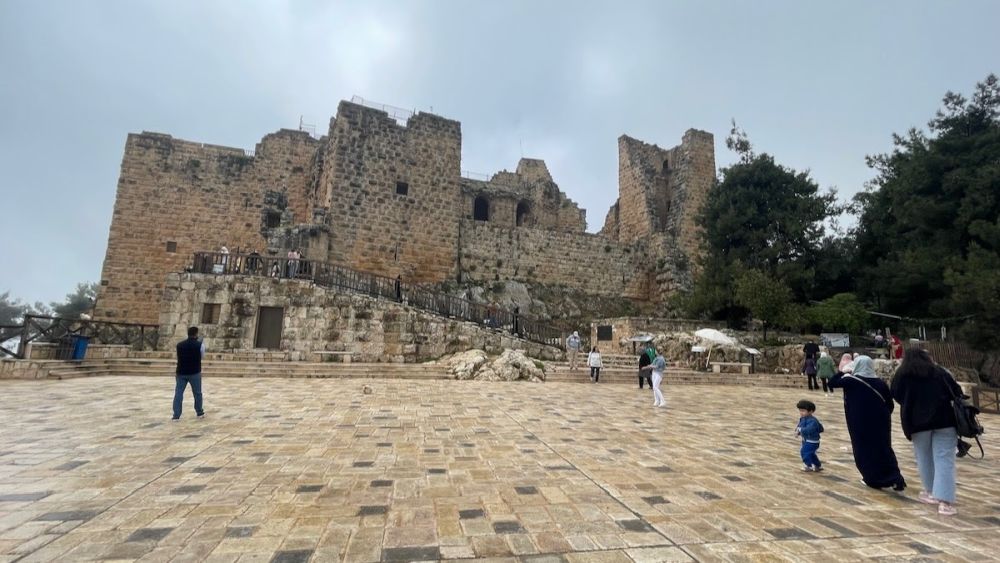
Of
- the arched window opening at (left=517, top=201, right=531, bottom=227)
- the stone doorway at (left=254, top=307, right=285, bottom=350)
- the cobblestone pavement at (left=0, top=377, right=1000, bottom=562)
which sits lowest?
the cobblestone pavement at (left=0, top=377, right=1000, bottom=562)

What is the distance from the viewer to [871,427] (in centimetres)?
427

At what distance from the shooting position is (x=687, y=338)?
18141 mm

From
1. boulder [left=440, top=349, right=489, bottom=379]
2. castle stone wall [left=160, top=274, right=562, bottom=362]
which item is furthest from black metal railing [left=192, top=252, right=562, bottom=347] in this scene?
boulder [left=440, top=349, right=489, bottom=379]

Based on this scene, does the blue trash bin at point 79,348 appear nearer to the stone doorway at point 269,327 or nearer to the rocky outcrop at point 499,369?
the stone doorway at point 269,327

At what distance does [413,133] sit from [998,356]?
984 inches

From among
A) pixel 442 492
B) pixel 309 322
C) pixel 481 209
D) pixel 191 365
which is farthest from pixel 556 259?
pixel 442 492

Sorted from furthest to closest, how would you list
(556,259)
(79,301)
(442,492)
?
1. (79,301)
2. (556,259)
3. (442,492)

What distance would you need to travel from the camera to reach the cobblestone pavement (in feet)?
9.10

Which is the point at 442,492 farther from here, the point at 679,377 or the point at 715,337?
the point at 715,337

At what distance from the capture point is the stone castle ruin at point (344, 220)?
2048 centimetres

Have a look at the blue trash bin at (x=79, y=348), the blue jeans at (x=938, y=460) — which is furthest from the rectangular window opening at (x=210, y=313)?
the blue jeans at (x=938, y=460)

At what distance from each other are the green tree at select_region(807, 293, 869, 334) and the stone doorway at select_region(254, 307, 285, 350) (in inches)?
887

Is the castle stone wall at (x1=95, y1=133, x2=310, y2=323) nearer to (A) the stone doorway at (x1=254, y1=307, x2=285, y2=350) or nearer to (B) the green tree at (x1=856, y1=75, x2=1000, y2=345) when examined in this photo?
(A) the stone doorway at (x1=254, y1=307, x2=285, y2=350)

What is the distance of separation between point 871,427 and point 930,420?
541 mm
